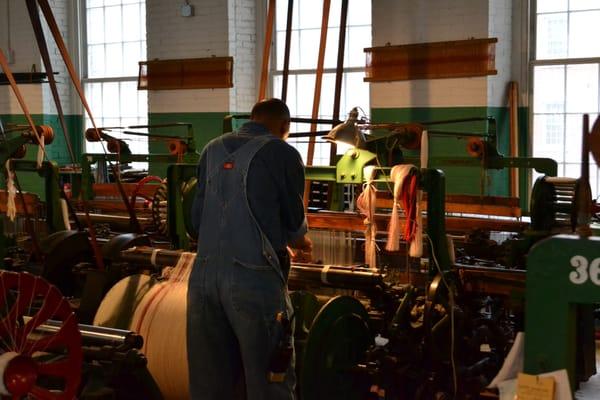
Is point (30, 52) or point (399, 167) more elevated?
point (30, 52)

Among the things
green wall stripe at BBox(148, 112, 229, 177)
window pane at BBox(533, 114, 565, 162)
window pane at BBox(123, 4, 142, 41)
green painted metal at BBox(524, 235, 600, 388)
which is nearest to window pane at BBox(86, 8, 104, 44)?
window pane at BBox(123, 4, 142, 41)

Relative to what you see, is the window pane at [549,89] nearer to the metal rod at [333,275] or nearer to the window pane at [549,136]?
the window pane at [549,136]

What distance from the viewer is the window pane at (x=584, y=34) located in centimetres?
710

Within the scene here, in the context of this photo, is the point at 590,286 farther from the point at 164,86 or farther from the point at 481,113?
the point at 164,86

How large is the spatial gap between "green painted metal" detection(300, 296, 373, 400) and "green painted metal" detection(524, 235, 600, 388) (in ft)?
5.68

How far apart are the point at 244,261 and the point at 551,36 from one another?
514cm

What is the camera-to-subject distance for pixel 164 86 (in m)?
9.09

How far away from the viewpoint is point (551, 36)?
7352 millimetres

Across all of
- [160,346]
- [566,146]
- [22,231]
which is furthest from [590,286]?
[566,146]

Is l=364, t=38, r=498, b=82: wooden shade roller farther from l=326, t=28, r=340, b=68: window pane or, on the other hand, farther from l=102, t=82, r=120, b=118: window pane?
l=102, t=82, r=120, b=118: window pane

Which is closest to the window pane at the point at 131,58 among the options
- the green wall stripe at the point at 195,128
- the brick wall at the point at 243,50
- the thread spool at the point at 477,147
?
the green wall stripe at the point at 195,128

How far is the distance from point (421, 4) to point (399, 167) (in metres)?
3.93

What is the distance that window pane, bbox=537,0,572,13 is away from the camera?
7.24 metres

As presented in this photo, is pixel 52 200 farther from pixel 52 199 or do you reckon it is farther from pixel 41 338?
pixel 41 338
